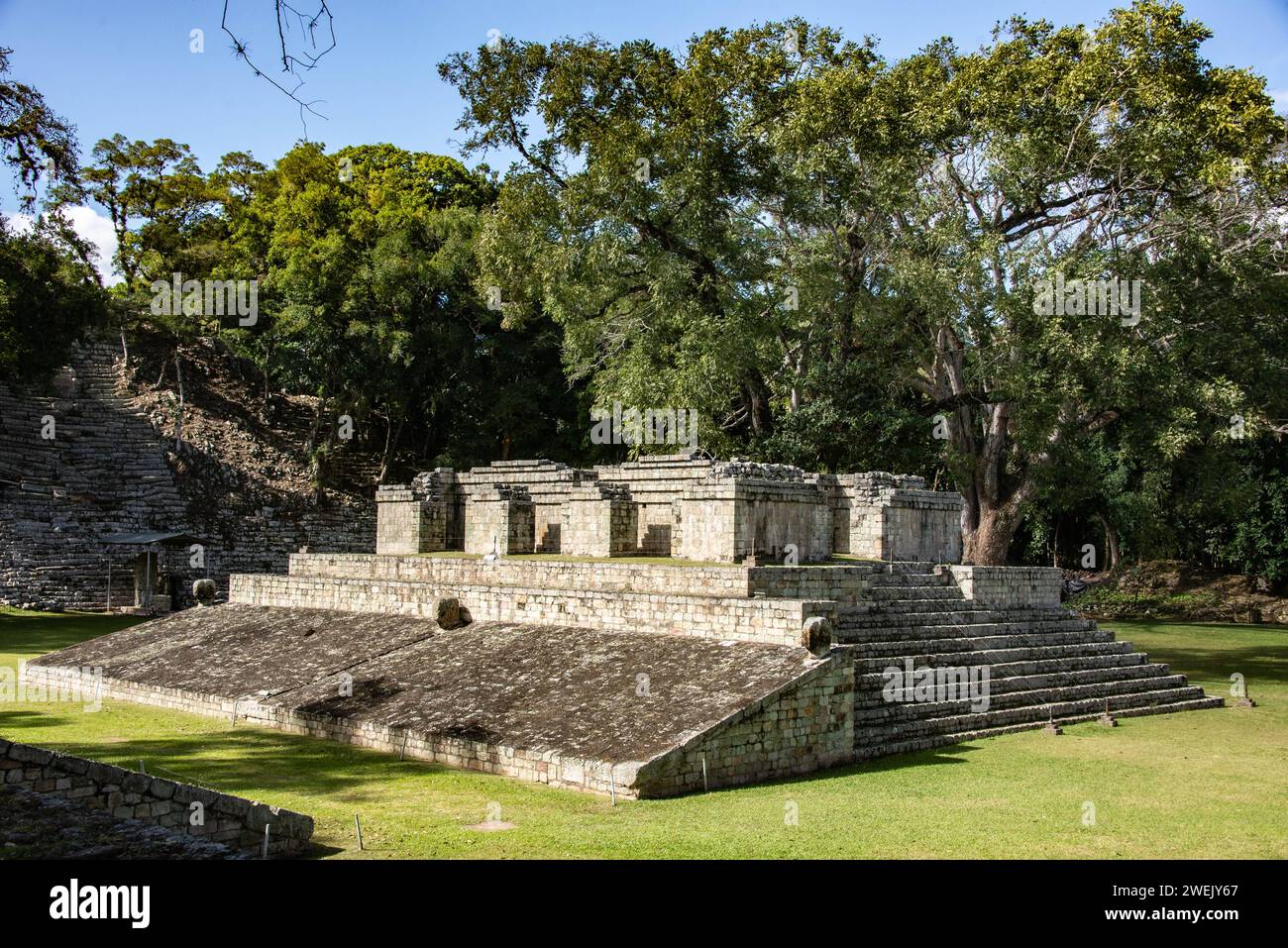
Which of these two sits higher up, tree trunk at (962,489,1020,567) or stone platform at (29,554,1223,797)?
tree trunk at (962,489,1020,567)

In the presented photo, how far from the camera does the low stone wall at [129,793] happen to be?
7.63 metres

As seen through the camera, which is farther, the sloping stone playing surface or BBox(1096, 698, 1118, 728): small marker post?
BBox(1096, 698, 1118, 728): small marker post

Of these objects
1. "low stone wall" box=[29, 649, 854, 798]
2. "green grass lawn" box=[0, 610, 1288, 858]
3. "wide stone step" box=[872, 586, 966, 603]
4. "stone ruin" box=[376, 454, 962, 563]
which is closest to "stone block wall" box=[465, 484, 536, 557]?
"stone ruin" box=[376, 454, 962, 563]

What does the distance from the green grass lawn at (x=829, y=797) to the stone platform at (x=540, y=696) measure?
1.02 ft

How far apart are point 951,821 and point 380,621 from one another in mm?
10628

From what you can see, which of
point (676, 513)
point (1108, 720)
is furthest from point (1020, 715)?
point (676, 513)

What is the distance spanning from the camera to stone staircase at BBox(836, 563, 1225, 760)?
45.0 ft

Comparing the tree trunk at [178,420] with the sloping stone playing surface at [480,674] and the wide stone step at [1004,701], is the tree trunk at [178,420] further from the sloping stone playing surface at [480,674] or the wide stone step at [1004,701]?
the wide stone step at [1004,701]

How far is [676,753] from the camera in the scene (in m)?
10.6

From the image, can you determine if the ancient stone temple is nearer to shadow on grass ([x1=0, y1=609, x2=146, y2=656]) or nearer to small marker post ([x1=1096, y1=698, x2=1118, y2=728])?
small marker post ([x1=1096, y1=698, x2=1118, y2=728])

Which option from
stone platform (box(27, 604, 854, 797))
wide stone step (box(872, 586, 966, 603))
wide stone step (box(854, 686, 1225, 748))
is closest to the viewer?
stone platform (box(27, 604, 854, 797))

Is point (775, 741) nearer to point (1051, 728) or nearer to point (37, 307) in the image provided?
point (1051, 728)

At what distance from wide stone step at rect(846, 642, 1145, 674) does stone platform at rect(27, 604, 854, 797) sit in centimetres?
184

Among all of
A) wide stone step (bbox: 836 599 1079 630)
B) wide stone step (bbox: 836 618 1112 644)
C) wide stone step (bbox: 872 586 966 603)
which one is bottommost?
wide stone step (bbox: 836 618 1112 644)
